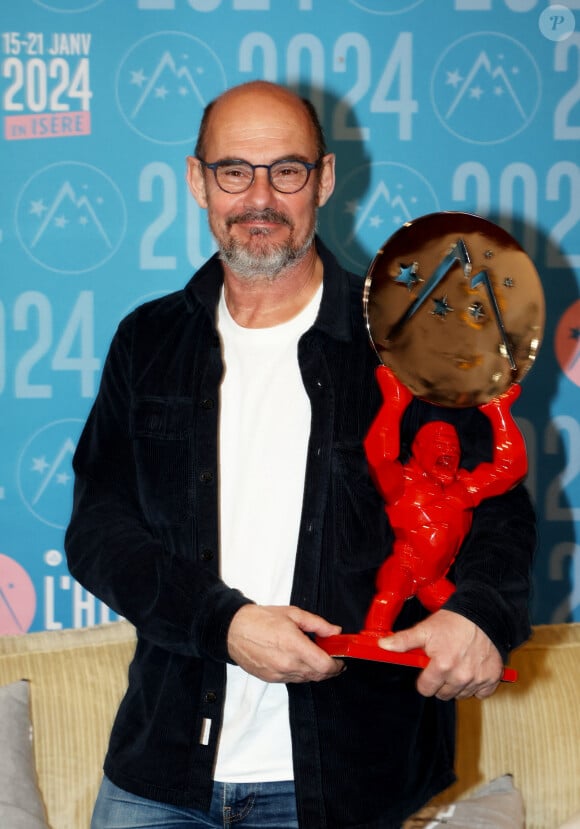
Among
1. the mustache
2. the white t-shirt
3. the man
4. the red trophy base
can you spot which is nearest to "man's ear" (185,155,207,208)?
the man

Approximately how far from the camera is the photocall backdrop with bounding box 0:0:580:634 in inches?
84.7

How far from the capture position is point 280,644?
1.22 metres

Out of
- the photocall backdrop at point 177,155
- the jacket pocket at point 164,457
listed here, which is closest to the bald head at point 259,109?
the jacket pocket at point 164,457

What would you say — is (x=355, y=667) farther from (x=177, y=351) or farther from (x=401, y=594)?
(x=177, y=351)

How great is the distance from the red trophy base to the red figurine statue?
7cm

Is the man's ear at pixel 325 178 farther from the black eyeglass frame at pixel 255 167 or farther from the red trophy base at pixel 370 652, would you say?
the red trophy base at pixel 370 652

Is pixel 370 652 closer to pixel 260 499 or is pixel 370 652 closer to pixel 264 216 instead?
pixel 260 499

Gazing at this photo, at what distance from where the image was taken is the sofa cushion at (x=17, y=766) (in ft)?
5.57

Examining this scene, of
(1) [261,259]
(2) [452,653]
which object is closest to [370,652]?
(2) [452,653]

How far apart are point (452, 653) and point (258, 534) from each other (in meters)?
0.34

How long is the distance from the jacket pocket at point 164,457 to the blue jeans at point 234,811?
0.38 m

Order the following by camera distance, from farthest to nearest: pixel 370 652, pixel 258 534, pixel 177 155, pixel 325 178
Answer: pixel 177 155
pixel 325 178
pixel 258 534
pixel 370 652

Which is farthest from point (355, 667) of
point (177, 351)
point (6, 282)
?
point (6, 282)

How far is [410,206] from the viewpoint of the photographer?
2.24m
